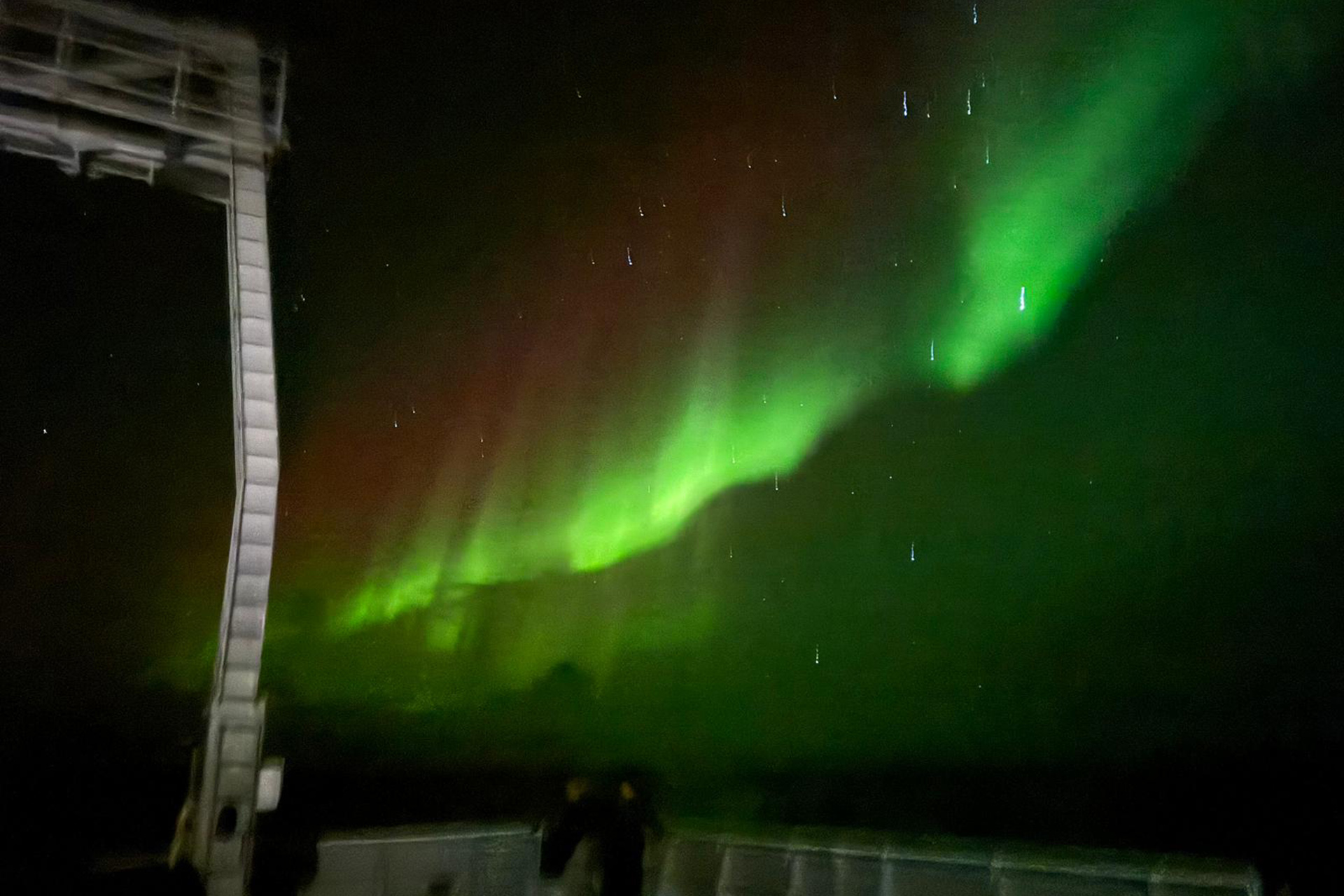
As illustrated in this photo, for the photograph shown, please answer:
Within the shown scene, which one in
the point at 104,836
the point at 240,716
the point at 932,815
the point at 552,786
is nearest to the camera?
the point at 240,716

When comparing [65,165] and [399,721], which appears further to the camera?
[399,721]

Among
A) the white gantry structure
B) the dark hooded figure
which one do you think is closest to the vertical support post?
the white gantry structure

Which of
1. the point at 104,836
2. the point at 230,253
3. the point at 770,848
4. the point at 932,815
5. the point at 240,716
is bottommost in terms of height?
the point at 932,815

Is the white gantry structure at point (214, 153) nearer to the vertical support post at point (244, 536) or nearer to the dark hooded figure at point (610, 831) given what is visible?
the vertical support post at point (244, 536)

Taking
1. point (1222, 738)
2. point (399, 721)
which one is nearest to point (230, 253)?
point (399, 721)

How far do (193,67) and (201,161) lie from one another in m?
0.53

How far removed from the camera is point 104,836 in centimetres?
630

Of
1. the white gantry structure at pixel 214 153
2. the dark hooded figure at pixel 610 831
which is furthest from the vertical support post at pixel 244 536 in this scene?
the dark hooded figure at pixel 610 831

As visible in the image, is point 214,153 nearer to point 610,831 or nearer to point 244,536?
point 244,536

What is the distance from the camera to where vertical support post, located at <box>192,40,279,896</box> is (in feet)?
13.5

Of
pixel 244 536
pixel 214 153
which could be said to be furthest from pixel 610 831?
pixel 214 153

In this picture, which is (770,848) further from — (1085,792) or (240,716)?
(1085,792)

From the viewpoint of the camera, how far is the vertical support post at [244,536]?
13.5 ft

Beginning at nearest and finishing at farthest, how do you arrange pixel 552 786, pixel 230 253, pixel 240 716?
pixel 240 716 → pixel 230 253 → pixel 552 786
